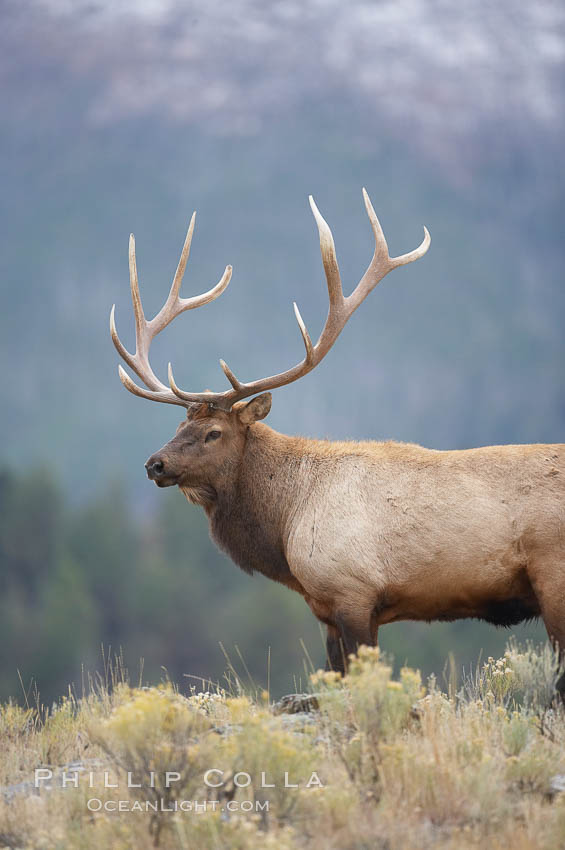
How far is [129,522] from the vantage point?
100 metres

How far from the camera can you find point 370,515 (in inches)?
293

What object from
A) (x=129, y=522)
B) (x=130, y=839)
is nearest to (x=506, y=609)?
(x=130, y=839)

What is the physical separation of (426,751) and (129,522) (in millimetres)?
96319

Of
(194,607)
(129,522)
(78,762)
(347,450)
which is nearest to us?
(78,762)

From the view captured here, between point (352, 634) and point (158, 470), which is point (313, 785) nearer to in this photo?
point (352, 634)

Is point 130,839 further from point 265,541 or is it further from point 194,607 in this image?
point 194,607

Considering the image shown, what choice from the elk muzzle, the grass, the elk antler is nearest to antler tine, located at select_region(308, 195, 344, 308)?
the elk antler

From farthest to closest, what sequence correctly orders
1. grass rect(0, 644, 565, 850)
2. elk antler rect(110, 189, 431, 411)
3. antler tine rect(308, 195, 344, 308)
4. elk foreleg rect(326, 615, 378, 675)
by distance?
elk antler rect(110, 189, 431, 411)
antler tine rect(308, 195, 344, 308)
elk foreleg rect(326, 615, 378, 675)
grass rect(0, 644, 565, 850)

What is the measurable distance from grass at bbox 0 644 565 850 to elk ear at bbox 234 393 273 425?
308cm

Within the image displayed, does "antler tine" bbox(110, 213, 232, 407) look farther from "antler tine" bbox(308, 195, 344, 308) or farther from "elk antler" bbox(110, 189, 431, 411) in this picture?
"antler tine" bbox(308, 195, 344, 308)

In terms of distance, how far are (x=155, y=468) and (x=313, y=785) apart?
3421mm

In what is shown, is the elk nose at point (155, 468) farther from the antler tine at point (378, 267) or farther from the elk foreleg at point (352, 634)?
the antler tine at point (378, 267)

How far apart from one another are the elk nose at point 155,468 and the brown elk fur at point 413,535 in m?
0.02

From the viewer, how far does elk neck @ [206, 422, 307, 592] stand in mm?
8102
